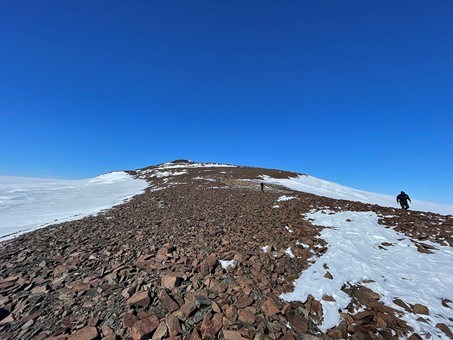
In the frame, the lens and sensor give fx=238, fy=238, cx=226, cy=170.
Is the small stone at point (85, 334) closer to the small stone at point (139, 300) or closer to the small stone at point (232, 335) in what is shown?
the small stone at point (139, 300)

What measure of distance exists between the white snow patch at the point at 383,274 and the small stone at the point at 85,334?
13.0 ft

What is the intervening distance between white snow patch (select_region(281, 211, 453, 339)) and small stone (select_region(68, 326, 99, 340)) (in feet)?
13.0

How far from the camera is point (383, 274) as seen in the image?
21.1 feet

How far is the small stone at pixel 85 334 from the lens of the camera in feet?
14.5

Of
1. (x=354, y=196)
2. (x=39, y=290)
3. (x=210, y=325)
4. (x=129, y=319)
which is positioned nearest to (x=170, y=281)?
(x=129, y=319)

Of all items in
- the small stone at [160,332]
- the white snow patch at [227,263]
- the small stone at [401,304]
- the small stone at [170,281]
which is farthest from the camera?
the white snow patch at [227,263]

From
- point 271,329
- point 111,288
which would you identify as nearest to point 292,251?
point 271,329

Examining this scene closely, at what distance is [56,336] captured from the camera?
4.50m

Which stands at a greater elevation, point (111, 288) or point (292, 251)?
point (292, 251)

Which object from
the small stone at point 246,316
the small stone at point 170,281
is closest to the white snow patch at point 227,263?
the small stone at point 170,281

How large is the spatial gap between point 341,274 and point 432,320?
6.47ft

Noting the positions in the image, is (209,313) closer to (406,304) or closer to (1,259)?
(406,304)

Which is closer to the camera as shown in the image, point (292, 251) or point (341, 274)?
point (341, 274)

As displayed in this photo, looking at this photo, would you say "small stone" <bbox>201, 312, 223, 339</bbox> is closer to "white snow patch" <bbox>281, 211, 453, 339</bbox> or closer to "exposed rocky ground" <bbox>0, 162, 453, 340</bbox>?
"exposed rocky ground" <bbox>0, 162, 453, 340</bbox>
